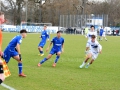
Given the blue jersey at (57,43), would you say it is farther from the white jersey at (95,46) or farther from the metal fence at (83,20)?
the metal fence at (83,20)

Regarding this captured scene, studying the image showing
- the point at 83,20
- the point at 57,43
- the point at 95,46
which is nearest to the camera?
the point at 95,46

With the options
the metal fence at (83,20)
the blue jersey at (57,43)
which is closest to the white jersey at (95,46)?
the blue jersey at (57,43)

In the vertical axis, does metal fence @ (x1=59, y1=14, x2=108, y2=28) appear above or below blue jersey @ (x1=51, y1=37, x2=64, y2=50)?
above

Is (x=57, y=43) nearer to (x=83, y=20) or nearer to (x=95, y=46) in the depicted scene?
(x=95, y=46)

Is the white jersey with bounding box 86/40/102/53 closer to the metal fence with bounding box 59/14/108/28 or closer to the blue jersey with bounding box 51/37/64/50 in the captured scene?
the blue jersey with bounding box 51/37/64/50

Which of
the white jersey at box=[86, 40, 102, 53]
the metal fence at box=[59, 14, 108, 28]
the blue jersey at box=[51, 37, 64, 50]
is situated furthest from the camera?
the metal fence at box=[59, 14, 108, 28]

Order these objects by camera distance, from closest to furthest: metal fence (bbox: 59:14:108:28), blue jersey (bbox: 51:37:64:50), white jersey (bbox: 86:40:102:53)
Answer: white jersey (bbox: 86:40:102:53), blue jersey (bbox: 51:37:64:50), metal fence (bbox: 59:14:108:28)

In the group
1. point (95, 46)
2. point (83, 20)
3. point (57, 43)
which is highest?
point (83, 20)

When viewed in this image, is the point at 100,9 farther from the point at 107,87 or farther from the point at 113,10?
the point at 107,87

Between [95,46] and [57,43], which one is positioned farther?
[57,43]

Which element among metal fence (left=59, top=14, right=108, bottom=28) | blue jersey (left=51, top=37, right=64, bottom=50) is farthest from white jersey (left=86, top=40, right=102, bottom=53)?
metal fence (left=59, top=14, right=108, bottom=28)

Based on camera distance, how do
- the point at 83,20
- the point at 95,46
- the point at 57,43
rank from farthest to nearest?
the point at 83,20 < the point at 57,43 < the point at 95,46

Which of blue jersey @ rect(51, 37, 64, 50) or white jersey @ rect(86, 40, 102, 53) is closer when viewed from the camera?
white jersey @ rect(86, 40, 102, 53)

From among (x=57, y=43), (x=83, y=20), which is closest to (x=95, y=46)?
(x=57, y=43)
